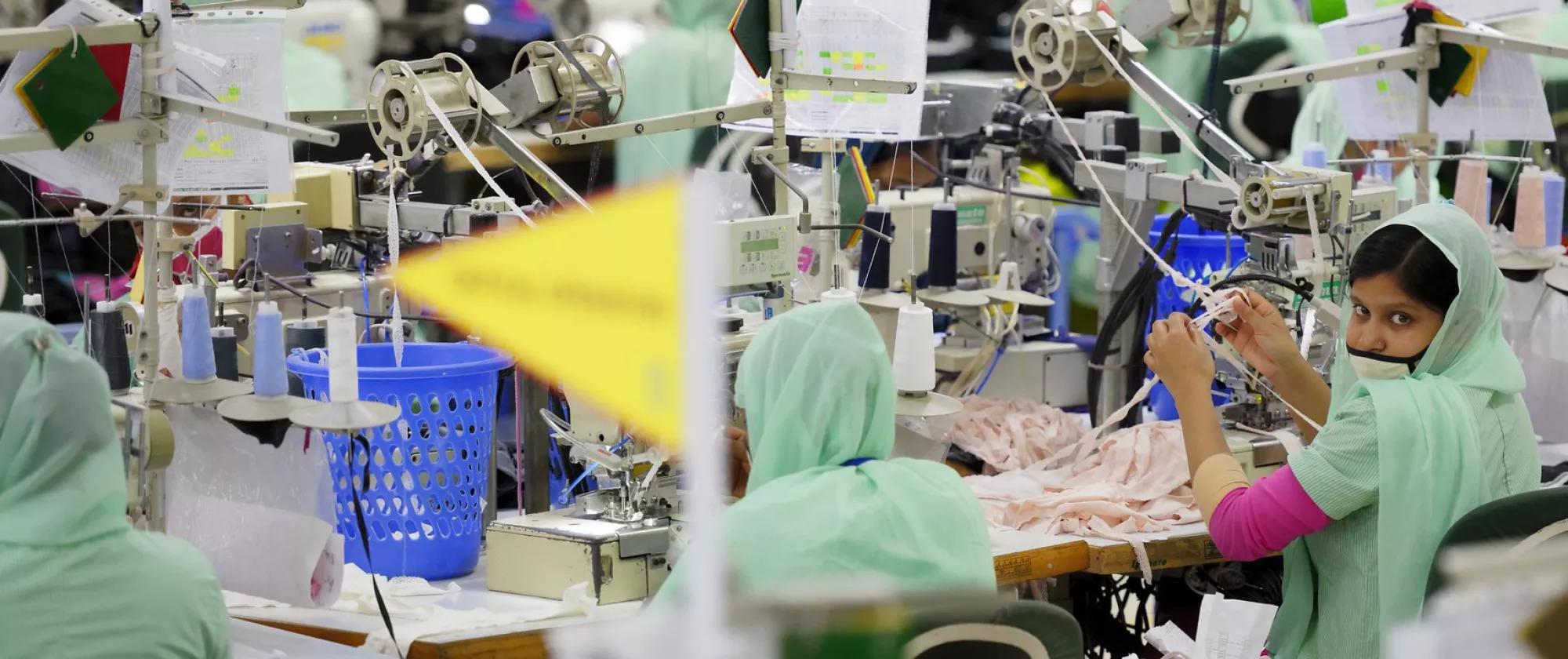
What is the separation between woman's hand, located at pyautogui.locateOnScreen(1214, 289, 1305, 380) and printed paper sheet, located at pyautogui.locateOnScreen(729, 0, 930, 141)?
954 mm

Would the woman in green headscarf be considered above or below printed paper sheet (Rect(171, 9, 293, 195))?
below

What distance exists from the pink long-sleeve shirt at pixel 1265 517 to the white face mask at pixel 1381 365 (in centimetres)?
22

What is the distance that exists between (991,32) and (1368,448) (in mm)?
5396

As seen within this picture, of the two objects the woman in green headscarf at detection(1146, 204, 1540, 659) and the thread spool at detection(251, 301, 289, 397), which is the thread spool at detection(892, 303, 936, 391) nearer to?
the woman in green headscarf at detection(1146, 204, 1540, 659)

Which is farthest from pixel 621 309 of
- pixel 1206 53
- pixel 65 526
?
pixel 1206 53

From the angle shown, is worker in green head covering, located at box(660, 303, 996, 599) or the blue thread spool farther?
the blue thread spool

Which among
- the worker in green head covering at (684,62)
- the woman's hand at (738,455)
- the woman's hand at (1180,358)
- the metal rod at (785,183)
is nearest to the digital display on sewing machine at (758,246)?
the metal rod at (785,183)

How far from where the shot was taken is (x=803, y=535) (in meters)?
2.14

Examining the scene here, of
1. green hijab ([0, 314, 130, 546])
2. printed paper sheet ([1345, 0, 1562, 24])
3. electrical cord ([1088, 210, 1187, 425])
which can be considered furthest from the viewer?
printed paper sheet ([1345, 0, 1562, 24])

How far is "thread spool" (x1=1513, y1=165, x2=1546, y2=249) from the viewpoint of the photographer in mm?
4301

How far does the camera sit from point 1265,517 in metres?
2.68

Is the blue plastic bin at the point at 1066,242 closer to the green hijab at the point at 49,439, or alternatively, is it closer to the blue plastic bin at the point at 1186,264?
the blue plastic bin at the point at 1186,264

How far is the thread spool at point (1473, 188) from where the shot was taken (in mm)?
4375

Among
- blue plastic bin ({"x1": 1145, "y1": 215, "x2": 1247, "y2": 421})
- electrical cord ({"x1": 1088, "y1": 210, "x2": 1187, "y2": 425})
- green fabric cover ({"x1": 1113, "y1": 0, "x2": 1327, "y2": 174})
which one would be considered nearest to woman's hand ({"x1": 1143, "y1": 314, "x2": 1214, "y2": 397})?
electrical cord ({"x1": 1088, "y1": 210, "x2": 1187, "y2": 425})
